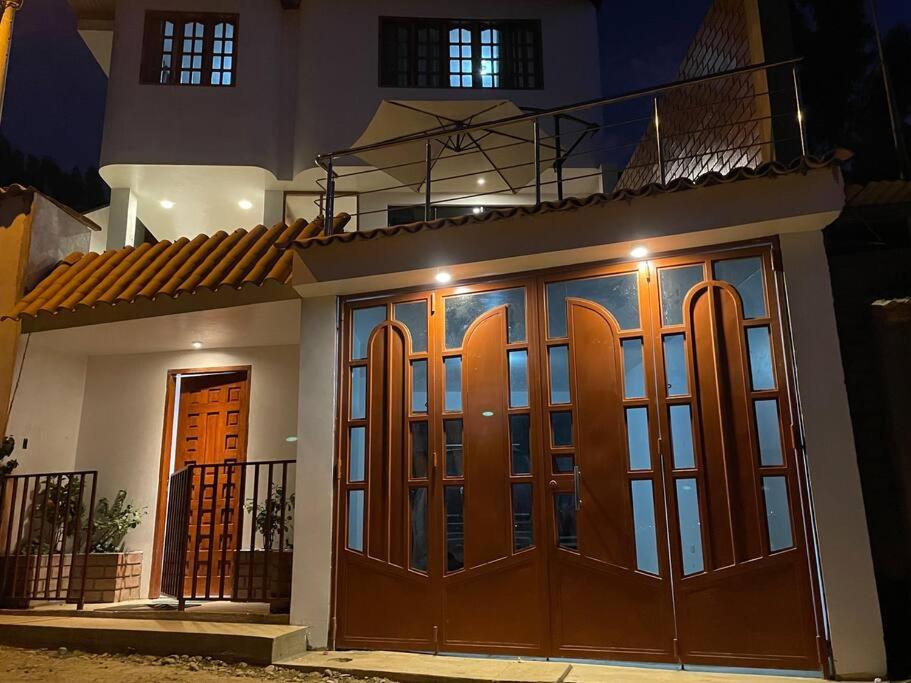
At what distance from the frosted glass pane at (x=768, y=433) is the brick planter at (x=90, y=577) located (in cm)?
699

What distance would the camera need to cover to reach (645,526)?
210 inches

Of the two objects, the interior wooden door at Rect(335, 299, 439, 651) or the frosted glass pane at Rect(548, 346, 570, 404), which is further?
the interior wooden door at Rect(335, 299, 439, 651)

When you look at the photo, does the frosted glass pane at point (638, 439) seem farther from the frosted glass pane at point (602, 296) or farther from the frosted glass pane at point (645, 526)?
the frosted glass pane at point (602, 296)

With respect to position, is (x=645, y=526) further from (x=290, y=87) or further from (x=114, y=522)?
(x=290, y=87)

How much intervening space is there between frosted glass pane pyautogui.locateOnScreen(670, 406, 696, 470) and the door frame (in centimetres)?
549

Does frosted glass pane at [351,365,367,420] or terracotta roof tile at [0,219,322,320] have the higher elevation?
terracotta roof tile at [0,219,322,320]

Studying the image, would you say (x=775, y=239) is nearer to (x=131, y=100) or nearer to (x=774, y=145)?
(x=774, y=145)

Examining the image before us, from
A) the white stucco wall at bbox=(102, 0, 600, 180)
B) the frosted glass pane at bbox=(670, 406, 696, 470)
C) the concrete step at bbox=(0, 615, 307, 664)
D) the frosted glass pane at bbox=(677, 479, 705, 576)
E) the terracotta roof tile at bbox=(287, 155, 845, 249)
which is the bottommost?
the concrete step at bbox=(0, 615, 307, 664)

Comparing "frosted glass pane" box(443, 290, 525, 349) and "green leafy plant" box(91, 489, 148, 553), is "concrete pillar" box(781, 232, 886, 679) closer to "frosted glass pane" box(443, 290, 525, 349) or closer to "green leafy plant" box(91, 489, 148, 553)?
"frosted glass pane" box(443, 290, 525, 349)

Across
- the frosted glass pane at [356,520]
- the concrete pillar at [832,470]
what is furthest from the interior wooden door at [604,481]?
the frosted glass pane at [356,520]

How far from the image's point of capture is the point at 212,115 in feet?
42.0

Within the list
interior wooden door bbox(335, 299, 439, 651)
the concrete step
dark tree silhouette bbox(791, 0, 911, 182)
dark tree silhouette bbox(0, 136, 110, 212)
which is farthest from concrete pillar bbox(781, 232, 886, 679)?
dark tree silhouette bbox(0, 136, 110, 212)

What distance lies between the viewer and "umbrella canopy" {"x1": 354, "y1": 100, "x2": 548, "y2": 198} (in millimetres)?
8523

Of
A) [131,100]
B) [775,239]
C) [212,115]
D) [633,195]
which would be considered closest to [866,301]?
[775,239]
